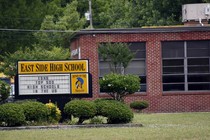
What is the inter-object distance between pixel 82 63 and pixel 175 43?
16324mm

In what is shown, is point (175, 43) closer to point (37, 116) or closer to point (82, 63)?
point (82, 63)

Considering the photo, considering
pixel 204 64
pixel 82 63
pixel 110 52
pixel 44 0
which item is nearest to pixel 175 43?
pixel 204 64

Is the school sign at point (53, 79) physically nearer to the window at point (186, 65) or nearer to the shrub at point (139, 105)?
the shrub at point (139, 105)

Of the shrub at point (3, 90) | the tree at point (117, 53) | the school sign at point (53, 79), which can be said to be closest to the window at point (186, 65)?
the tree at point (117, 53)

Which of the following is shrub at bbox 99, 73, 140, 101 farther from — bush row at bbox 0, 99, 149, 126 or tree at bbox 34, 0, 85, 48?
tree at bbox 34, 0, 85, 48

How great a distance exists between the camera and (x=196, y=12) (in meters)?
45.4

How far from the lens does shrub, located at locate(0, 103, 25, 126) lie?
2556cm

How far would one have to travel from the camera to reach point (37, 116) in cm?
2633

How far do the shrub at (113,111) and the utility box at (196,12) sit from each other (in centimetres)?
1968

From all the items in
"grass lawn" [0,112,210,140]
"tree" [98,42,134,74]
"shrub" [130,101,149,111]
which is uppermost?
"tree" [98,42,134,74]

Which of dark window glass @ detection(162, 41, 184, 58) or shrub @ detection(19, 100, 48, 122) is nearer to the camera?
shrub @ detection(19, 100, 48, 122)

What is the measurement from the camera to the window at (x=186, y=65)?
4366 centimetres

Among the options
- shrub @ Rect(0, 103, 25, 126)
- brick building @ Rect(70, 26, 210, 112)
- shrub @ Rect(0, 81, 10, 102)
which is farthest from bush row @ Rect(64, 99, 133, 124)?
brick building @ Rect(70, 26, 210, 112)

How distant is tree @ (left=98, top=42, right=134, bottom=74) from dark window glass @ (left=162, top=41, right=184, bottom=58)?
3.15 m
